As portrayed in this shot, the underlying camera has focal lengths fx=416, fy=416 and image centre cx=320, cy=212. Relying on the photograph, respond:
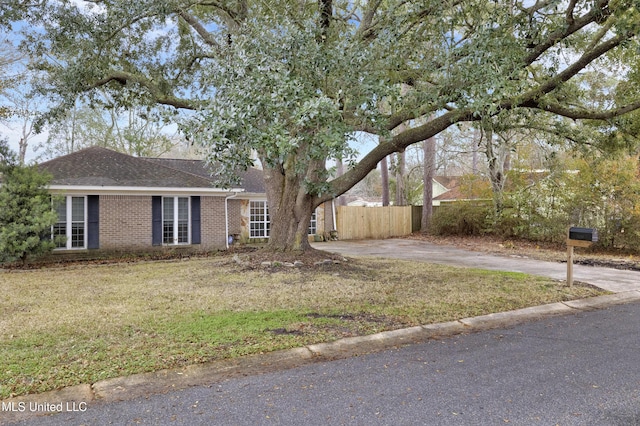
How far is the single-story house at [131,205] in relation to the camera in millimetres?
12688

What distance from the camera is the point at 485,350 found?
443 cm

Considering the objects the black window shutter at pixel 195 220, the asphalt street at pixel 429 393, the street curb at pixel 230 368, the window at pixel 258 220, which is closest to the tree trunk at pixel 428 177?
the window at pixel 258 220

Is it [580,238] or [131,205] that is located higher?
[131,205]

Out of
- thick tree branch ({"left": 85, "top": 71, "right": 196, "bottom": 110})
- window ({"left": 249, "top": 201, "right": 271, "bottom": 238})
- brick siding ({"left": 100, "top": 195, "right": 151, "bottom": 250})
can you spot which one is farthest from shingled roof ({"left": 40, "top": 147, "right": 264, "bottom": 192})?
window ({"left": 249, "top": 201, "right": 271, "bottom": 238})

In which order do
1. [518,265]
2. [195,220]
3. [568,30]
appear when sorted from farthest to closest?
[195,220], [518,265], [568,30]

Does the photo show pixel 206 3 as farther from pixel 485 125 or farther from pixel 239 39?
pixel 485 125

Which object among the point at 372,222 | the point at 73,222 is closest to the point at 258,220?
the point at 372,222

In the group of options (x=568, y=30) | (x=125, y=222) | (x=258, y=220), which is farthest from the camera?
(x=258, y=220)

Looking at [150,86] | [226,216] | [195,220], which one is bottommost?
[195,220]

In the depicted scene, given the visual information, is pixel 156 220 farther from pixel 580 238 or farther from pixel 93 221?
pixel 580 238

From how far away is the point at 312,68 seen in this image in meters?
5.97

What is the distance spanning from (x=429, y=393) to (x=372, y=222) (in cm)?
1813

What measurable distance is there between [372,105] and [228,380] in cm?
422

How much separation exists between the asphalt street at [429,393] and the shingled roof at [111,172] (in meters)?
10.1
